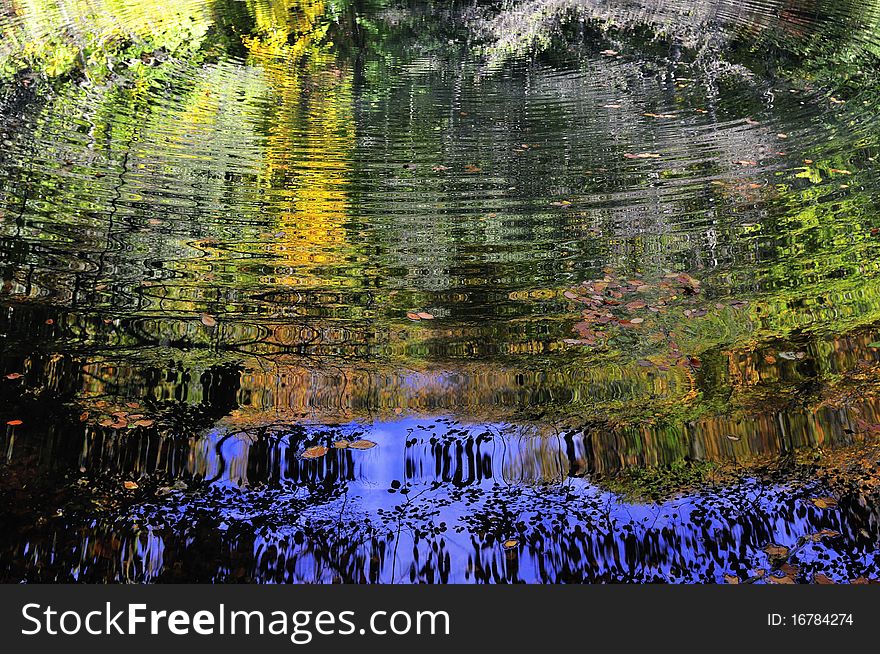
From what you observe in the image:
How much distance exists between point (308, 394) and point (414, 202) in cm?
271

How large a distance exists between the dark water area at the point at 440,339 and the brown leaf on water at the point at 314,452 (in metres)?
0.05

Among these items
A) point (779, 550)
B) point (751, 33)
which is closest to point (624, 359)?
point (779, 550)

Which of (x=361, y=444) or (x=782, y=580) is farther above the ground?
(x=361, y=444)

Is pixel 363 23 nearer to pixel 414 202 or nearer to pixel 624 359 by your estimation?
pixel 414 202

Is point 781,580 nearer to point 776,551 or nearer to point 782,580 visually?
point 782,580

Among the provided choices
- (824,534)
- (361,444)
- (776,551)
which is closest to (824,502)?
(824,534)

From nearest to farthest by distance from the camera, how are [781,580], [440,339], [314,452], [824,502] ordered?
[781,580]
[824,502]
[314,452]
[440,339]

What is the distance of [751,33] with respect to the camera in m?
11.4

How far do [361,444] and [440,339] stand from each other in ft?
3.08

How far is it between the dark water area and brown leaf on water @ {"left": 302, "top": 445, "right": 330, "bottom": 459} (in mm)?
46

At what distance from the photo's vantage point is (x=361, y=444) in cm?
347

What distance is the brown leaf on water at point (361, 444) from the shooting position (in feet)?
11.3

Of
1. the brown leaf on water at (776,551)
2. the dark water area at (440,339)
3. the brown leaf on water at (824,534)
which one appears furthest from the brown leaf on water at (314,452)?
the brown leaf on water at (824,534)

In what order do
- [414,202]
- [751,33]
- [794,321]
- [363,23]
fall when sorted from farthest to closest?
[363,23] < [751,33] < [414,202] < [794,321]
